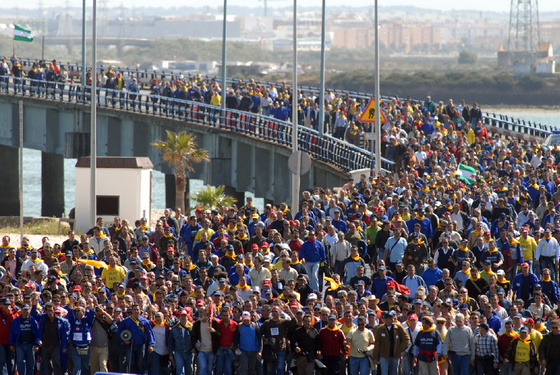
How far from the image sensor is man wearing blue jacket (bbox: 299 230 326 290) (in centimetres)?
1656

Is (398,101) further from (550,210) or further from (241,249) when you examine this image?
(241,249)

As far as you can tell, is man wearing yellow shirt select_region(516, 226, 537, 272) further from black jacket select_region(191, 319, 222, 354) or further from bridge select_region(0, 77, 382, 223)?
bridge select_region(0, 77, 382, 223)

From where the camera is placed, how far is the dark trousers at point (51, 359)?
13203mm

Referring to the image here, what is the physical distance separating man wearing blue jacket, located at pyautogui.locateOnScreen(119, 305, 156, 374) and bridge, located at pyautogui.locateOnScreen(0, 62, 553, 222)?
17665mm

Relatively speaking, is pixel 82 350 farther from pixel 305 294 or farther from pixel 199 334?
pixel 305 294

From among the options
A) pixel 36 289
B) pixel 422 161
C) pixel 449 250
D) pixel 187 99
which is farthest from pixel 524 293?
pixel 187 99

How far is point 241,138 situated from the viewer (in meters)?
A: 34.6

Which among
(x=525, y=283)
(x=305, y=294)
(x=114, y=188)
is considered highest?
(x=114, y=188)

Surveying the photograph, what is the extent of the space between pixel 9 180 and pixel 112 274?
96.5 ft

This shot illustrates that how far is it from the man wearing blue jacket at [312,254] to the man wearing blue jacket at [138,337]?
4.31 metres

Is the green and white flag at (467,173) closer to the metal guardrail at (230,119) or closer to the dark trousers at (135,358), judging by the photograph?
the metal guardrail at (230,119)

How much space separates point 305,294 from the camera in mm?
14508

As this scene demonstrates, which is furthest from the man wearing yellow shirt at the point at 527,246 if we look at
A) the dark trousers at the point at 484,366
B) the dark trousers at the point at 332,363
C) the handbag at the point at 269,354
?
the handbag at the point at 269,354

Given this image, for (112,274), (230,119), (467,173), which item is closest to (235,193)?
(230,119)
